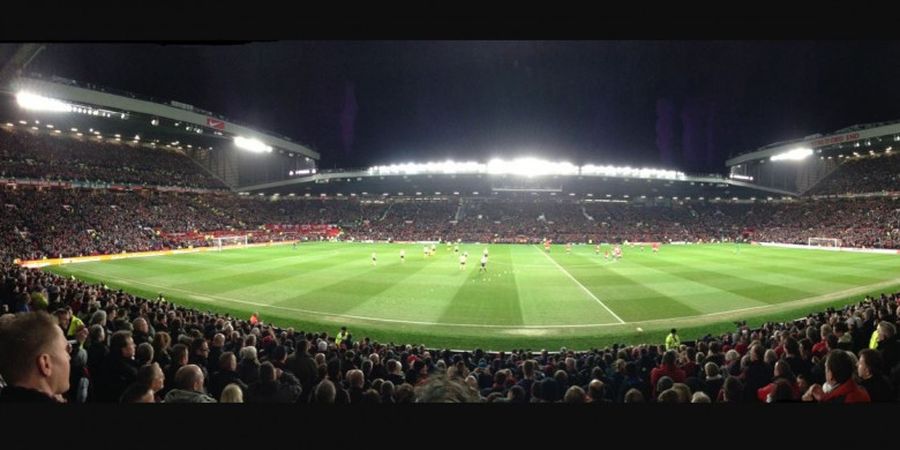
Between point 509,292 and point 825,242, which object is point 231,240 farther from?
point 825,242

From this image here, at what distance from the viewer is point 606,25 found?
4074 mm

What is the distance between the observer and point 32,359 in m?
2.55

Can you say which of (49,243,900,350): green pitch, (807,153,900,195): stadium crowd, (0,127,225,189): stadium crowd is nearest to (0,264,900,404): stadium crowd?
(49,243,900,350): green pitch

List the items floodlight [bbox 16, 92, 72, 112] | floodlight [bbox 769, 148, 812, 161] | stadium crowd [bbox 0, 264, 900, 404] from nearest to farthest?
1. stadium crowd [bbox 0, 264, 900, 404]
2. floodlight [bbox 16, 92, 72, 112]
3. floodlight [bbox 769, 148, 812, 161]

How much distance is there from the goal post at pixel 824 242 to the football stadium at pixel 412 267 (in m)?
0.36

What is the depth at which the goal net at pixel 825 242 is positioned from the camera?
129 feet

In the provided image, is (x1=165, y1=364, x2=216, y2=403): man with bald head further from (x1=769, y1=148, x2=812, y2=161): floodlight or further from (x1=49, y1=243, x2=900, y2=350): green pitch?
(x1=769, y1=148, x2=812, y2=161): floodlight

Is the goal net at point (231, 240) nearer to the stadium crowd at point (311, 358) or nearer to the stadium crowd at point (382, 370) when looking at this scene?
the stadium crowd at point (311, 358)

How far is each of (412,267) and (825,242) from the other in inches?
1644

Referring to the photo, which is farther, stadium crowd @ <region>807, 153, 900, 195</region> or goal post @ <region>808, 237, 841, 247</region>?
stadium crowd @ <region>807, 153, 900, 195</region>

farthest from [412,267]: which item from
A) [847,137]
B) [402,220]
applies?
[847,137]

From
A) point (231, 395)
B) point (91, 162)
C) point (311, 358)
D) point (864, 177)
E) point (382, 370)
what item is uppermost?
point (91, 162)

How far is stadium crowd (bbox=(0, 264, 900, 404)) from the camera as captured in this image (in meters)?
2.78

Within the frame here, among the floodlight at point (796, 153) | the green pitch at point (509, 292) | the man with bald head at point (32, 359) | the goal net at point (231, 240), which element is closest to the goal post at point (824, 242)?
the green pitch at point (509, 292)
